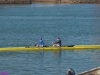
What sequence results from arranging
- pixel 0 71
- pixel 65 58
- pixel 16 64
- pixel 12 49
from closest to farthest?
pixel 0 71 → pixel 16 64 → pixel 65 58 → pixel 12 49

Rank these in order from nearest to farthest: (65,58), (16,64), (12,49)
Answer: (16,64) → (65,58) → (12,49)

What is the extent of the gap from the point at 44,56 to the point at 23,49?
2.76 meters

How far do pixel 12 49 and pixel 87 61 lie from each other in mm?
9077

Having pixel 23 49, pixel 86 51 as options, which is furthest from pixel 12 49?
pixel 86 51

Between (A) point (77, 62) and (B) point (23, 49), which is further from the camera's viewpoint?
(B) point (23, 49)

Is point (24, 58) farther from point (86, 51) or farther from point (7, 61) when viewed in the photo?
point (86, 51)

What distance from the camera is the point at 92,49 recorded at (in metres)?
47.6

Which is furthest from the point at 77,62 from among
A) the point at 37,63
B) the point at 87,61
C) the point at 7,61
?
the point at 7,61

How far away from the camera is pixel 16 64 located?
4094 cm

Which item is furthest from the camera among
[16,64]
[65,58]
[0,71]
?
[65,58]

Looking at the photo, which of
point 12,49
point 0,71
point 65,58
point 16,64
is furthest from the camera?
point 12,49

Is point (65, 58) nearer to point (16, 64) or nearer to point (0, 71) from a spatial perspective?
point (16, 64)

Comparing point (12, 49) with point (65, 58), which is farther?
point (12, 49)

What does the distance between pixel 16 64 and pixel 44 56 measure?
15.0 feet
